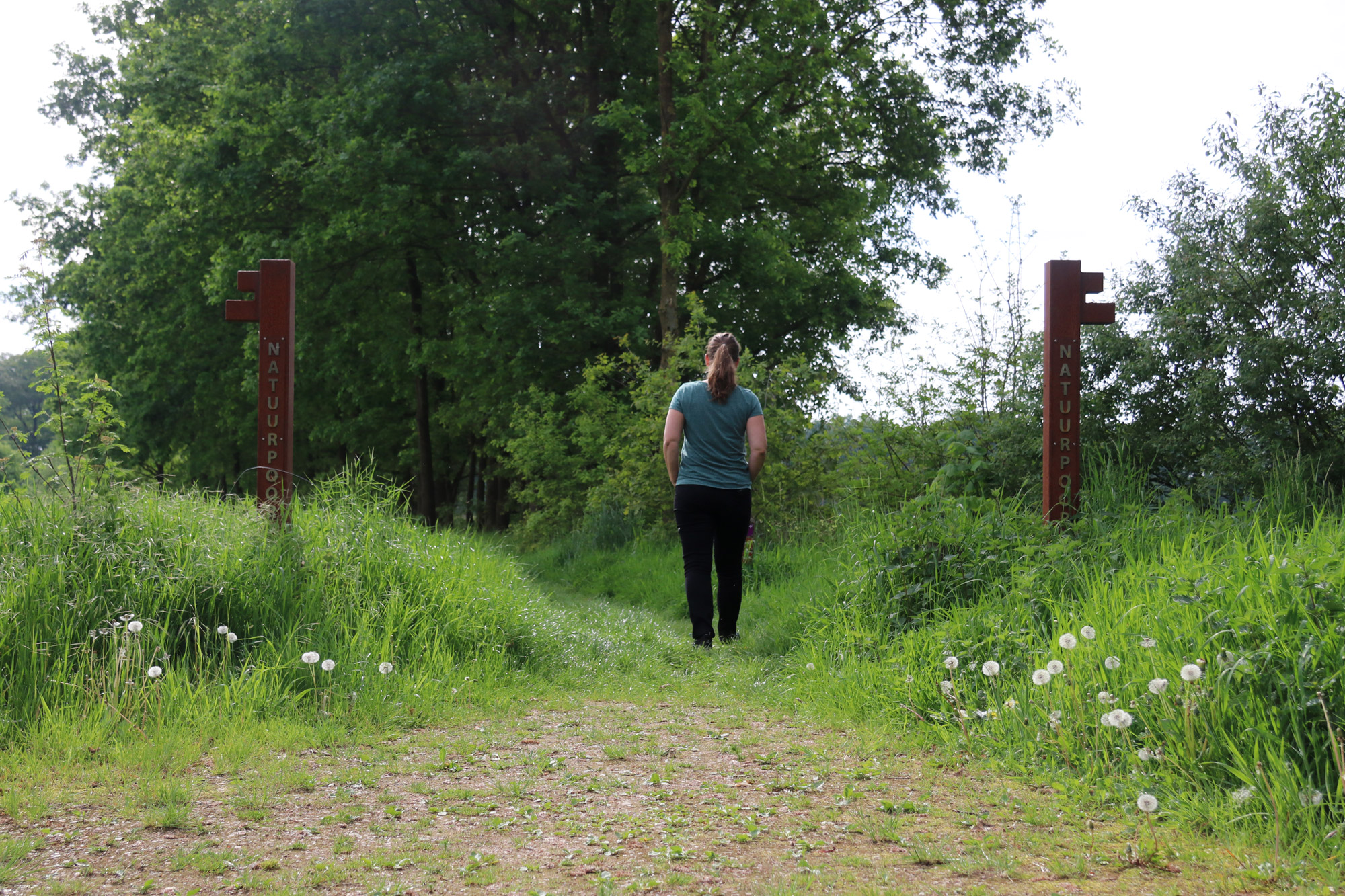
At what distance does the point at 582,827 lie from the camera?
3.29 metres

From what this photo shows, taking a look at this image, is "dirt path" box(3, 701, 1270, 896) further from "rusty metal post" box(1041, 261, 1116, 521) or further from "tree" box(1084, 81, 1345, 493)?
"tree" box(1084, 81, 1345, 493)

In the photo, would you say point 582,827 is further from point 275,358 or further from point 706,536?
point 275,358

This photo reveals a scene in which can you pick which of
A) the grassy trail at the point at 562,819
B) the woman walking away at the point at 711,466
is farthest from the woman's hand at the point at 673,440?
the grassy trail at the point at 562,819

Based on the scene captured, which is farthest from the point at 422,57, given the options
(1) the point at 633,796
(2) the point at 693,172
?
(1) the point at 633,796

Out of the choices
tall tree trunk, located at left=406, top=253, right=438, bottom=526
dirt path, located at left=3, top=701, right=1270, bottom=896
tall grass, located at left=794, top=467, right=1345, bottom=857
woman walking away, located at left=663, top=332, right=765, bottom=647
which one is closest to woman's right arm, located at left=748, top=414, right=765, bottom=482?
woman walking away, located at left=663, top=332, right=765, bottom=647

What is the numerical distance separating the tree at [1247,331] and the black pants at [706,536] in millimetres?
2922

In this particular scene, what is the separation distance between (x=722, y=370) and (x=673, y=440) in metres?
0.58

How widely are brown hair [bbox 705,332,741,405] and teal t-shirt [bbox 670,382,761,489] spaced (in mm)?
51

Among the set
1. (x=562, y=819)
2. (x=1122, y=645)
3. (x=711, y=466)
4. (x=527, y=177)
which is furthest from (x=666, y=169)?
(x=562, y=819)

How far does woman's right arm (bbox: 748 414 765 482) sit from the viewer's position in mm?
6746

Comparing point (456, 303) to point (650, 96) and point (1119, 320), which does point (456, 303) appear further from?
point (1119, 320)

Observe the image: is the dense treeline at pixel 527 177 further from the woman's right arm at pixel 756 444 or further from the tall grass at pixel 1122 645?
the tall grass at pixel 1122 645

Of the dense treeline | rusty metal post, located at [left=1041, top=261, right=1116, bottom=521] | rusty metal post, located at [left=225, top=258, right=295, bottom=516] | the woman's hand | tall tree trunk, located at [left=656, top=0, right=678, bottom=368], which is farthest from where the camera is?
the dense treeline

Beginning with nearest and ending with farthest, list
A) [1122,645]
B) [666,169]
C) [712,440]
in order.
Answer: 1. [1122,645]
2. [712,440]
3. [666,169]
